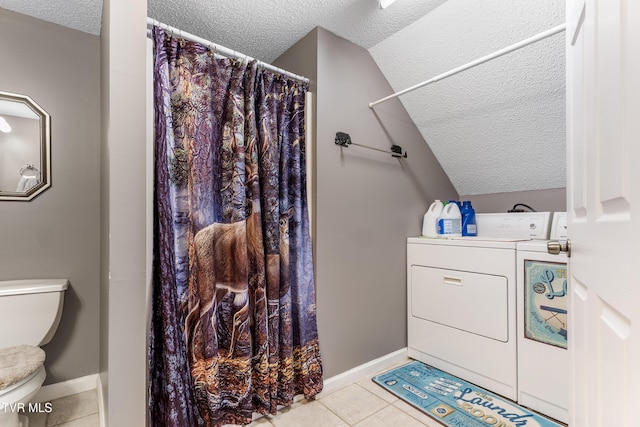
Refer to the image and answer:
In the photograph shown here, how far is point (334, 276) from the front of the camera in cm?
192

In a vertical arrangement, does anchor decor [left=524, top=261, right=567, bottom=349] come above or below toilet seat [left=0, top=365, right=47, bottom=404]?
above

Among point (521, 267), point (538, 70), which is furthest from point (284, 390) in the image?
point (538, 70)

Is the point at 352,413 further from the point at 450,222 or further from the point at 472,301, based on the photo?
the point at 450,222

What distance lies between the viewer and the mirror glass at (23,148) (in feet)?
5.63

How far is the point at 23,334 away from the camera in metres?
1.58

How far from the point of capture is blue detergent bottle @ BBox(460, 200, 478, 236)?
2.39m

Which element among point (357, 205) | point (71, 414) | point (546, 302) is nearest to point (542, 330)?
point (546, 302)

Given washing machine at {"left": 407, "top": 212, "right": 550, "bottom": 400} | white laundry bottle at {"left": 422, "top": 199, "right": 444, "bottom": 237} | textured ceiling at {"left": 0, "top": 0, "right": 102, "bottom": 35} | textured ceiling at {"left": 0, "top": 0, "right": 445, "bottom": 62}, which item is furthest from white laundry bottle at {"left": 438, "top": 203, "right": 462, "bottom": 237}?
textured ceiling at {"left": 0, "top": 0, "right": 102, "bottom": 35}

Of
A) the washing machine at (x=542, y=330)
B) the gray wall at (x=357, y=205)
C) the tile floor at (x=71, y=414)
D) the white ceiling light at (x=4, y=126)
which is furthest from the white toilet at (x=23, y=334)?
the washing machine at (x=542, y=330)

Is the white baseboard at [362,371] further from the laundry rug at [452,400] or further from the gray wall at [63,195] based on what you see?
the gray wall at [63,195]

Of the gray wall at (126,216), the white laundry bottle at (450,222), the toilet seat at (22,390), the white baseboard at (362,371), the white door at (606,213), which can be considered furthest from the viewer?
the white laundry bottle at (450,222)

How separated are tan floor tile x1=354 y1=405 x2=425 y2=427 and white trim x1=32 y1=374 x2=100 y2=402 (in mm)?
1710

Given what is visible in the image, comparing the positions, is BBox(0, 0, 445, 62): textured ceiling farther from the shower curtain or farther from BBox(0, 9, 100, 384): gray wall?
the shower curtain

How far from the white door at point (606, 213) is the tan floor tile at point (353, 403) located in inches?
40.8
